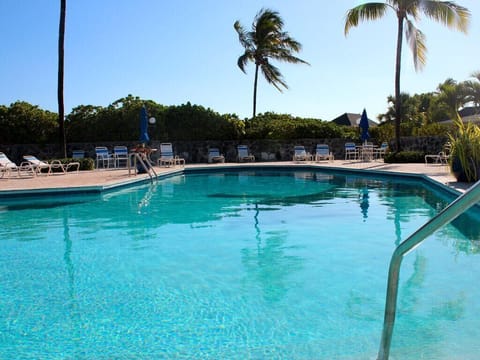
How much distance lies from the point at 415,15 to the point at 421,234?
17728 millimetres

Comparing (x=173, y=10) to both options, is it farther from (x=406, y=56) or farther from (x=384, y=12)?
(x=406, y=56)

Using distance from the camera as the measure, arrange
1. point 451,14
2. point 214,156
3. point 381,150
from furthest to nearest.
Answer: point 214,156 → point 381,150 → point 451,14

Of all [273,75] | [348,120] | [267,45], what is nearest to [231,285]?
[267,45]

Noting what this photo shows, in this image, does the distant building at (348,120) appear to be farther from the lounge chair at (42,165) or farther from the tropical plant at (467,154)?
the tropical plant at (467,154)

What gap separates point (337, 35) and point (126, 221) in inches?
545

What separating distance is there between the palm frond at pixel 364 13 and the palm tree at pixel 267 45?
8.73 m

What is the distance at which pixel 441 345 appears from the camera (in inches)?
120

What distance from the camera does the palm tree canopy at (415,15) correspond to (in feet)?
53.0

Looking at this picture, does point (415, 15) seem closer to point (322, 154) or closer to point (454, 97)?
point (322, 154)

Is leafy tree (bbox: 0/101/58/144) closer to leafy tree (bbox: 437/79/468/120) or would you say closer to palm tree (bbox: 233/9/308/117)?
palm tree (bbox: 233/9/308/117)

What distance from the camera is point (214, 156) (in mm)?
21188

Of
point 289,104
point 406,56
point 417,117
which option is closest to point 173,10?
point 406,56

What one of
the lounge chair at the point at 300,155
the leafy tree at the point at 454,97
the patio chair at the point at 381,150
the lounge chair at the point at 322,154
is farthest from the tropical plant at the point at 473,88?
the lounge chair at the point at 300,155

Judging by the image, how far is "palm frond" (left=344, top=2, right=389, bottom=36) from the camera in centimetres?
1709
